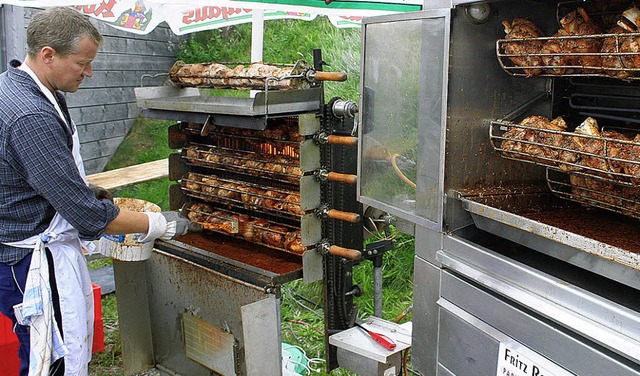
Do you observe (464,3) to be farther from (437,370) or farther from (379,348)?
(379,348)

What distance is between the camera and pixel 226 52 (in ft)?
29.7

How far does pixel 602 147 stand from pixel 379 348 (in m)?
1.56

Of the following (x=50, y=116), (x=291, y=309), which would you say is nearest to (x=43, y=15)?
(x=50, y=116)

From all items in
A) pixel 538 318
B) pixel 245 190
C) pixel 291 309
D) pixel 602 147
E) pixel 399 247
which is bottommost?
pixel 291 309

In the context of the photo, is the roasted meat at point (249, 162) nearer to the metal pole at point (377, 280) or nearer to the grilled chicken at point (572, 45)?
the metal pole at point (377, 280)

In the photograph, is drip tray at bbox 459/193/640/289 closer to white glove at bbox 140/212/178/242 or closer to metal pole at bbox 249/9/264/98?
white glove at bbox 140/212/178/242

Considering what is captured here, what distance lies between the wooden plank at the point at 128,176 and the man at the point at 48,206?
2.42 metres

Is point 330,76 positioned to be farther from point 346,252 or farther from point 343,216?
point 346,252

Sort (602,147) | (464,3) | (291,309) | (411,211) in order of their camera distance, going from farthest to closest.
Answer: (291,309)
(411,211)
(464,3)
(602,147)

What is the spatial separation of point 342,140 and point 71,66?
4.08 ft

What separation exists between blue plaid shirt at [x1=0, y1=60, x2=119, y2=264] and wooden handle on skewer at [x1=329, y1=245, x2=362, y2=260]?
1062 mm

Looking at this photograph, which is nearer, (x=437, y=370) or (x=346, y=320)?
(x=437, y=370)

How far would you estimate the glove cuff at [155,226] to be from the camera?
300 cm

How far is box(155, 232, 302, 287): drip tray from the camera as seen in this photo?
3049 millimetres
